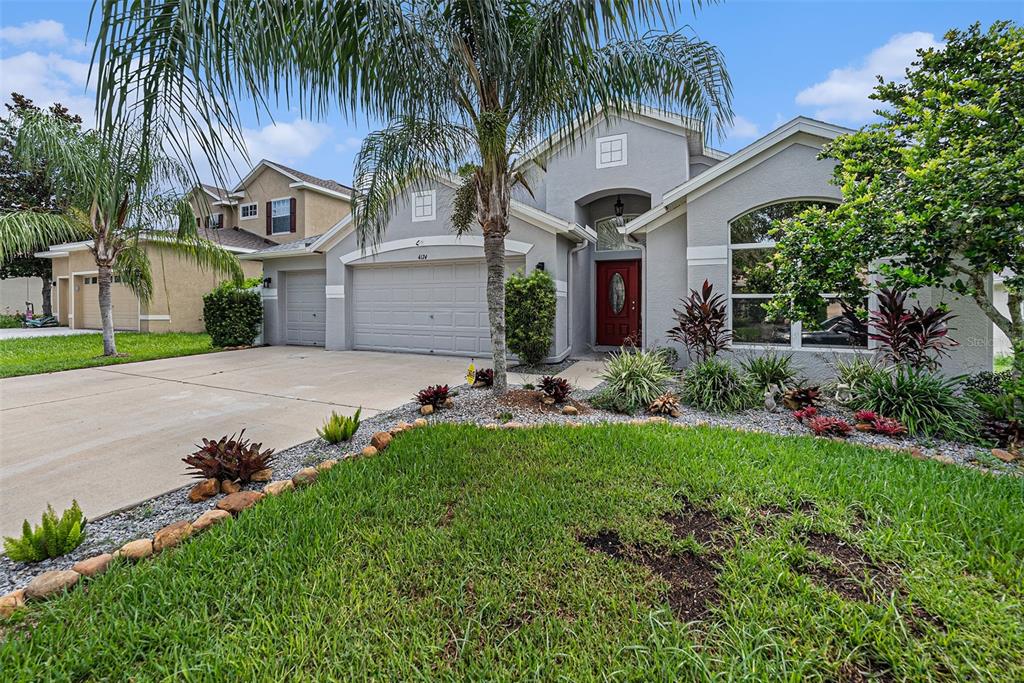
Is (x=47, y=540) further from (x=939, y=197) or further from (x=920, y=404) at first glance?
(x=939, y=197)

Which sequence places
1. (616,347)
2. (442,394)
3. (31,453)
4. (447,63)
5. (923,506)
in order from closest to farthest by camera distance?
(923,506)
(31,453)
(447,63)
(442,394)
(616,347)

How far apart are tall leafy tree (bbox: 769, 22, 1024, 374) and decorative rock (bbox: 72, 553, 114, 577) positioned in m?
6.75

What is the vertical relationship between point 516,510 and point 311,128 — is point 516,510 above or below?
below

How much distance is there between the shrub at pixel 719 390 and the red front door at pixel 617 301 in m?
6.37

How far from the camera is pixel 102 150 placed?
2.46 meters

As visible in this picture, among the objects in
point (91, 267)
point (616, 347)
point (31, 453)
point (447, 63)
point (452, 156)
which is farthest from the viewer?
point (91, 267)

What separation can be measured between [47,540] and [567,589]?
2991 mm

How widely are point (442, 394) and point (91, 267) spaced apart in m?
20.8

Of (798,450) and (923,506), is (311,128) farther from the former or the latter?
(923,506)

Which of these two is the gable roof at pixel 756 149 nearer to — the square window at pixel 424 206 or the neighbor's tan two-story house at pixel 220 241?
the square window at pixel 424 206

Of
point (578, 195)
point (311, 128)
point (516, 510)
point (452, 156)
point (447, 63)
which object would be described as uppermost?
point (578, 195)

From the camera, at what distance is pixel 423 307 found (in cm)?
1159

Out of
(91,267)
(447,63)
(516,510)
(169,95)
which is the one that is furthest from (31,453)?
(91,267)

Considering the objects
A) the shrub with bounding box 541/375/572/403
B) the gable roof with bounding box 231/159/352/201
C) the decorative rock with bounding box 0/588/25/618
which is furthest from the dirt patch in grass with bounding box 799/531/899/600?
the gable roof with bounding box 231/159/352/201
